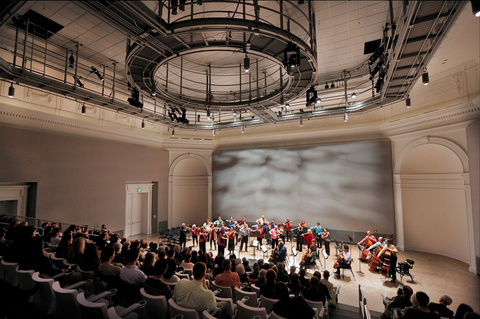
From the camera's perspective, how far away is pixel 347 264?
8422 millimetres

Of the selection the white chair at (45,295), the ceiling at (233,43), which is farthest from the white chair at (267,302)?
the ceiling at (233,43)

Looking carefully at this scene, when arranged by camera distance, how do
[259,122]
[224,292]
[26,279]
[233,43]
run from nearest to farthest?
[26,279] → [224,292] → [233,43] → [259,122]


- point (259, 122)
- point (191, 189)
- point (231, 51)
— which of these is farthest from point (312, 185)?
point (231, 51)

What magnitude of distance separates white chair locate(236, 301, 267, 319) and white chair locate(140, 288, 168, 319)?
104cm

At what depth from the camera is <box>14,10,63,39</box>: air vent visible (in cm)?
674

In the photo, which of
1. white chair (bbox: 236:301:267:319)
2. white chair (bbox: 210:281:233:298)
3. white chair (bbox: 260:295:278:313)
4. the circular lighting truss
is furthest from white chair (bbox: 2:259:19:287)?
the circular lighting truss

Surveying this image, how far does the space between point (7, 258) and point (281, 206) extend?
12373 mm

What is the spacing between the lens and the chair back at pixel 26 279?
407 centimetres

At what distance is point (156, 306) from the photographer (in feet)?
11.6

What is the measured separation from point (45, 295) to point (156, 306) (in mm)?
1702

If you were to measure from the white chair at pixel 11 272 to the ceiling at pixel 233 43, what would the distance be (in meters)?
4.65

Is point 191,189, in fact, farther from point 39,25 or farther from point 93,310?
point 93,310

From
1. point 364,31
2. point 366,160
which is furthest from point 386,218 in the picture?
point 364,31

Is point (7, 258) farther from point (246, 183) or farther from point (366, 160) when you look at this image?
point (366, 160)
